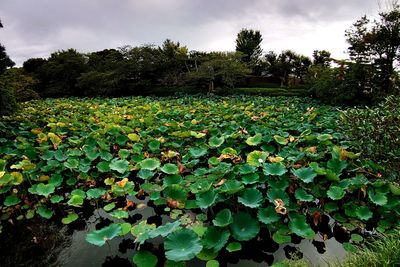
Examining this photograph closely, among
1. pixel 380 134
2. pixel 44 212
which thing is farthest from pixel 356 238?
pixel 44 212

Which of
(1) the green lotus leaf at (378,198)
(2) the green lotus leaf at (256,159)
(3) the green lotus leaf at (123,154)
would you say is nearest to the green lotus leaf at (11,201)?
(3) the green lotus leaf at (123,154)

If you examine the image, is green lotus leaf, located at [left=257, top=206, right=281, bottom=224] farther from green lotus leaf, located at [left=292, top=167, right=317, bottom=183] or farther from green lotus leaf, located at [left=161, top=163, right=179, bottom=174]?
green lotus leaf, located at [left=161, top=163, right=179, bottom=174]

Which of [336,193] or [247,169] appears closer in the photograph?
[336,193]

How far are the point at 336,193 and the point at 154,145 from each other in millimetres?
2757

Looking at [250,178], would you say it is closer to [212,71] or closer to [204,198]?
[204,198]

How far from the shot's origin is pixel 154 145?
467cm

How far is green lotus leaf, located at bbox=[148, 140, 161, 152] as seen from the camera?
15.1 feet

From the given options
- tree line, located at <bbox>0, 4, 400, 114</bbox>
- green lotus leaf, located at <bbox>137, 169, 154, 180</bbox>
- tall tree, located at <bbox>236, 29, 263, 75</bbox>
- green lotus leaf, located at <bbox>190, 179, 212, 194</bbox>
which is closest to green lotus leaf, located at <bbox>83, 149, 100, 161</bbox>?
green lotus leaf, located at <bbox>137, 169, 154, 180</bbox>

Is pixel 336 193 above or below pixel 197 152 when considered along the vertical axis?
below

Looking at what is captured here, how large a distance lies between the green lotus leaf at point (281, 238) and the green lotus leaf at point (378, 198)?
950mm

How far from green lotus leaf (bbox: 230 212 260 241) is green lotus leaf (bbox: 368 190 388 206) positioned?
1261mm

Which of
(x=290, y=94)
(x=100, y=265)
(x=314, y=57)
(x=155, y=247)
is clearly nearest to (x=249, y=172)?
(x=155, y=247)

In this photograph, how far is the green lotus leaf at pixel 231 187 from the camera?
2.88 m

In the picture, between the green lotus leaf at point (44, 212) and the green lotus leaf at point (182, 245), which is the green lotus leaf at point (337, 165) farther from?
the green lotus leaf at point (44, 212)
